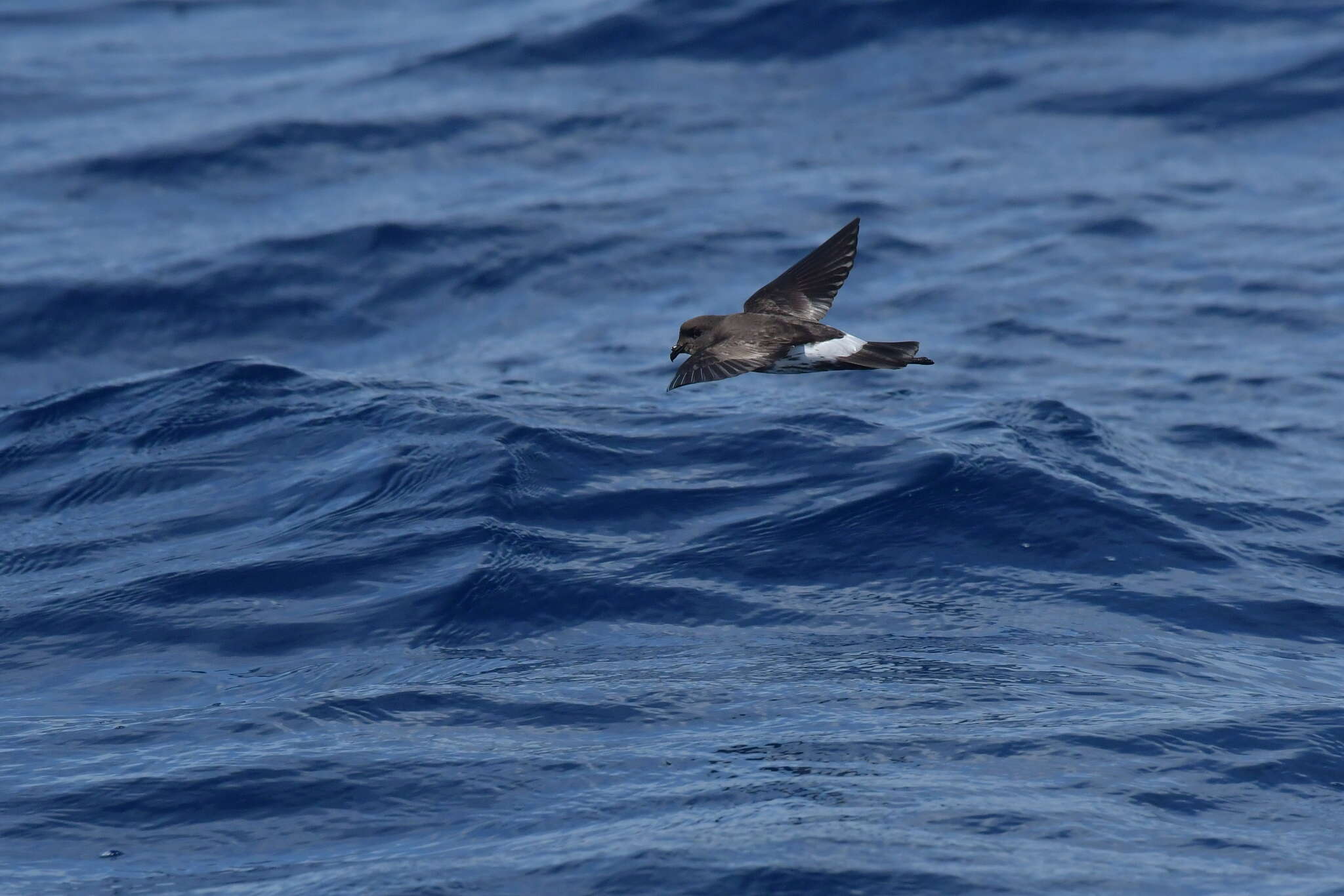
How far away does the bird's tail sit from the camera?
8719 mm

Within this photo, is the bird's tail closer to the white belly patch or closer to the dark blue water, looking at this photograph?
the white belly patch

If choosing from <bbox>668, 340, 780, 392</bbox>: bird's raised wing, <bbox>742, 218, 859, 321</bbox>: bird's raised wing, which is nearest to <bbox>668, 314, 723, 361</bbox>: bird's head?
<bbox>668, 340, 780, 392</bbox>: bird's raised wing

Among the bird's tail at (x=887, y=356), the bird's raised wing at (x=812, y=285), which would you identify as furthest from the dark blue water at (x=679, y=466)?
the bird's tail at (x=887, y=356)

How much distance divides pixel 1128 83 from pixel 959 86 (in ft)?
6.42

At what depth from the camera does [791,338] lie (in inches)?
363

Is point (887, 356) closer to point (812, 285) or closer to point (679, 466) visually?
point (812, 285)

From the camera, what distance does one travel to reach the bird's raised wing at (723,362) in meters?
8.12

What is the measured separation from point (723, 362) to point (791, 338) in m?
0.88

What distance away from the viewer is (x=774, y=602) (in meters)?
9.59

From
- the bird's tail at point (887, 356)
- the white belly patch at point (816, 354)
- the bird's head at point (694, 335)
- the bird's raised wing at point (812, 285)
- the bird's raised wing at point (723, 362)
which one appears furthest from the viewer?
the bird's raised wing at point (812, 285)

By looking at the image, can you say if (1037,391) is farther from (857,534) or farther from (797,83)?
(797,83)

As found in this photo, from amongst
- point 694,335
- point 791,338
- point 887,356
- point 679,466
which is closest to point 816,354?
point 791,338

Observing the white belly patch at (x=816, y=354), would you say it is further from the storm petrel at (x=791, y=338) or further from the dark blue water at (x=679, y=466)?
the dark blue water at (x=679, y=466)

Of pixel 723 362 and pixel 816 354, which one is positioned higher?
pixel 723 362
